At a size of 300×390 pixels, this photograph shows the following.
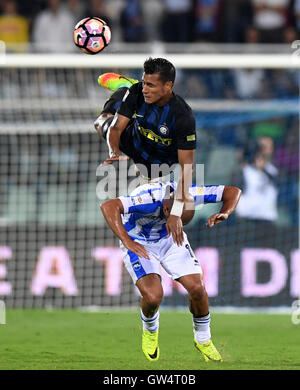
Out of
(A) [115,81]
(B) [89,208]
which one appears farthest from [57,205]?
(A) [115,81]

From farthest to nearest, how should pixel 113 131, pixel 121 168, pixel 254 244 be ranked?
1. pixel 254 244
2. pixel 121 168
3. pixel 113 131

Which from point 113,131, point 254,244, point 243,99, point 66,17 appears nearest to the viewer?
point 113,131

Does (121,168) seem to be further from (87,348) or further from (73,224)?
(87,348)

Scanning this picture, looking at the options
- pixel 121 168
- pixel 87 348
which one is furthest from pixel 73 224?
pixel 87 348

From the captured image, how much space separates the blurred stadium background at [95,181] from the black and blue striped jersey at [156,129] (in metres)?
3.76

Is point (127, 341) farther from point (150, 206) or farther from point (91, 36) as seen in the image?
point (91, 36)

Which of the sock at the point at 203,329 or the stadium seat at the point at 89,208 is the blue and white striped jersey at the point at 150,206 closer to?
the sock at the point at 203,329

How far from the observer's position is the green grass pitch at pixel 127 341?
829cm

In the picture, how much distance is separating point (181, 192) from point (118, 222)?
0.62 meters

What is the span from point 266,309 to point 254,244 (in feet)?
3.13

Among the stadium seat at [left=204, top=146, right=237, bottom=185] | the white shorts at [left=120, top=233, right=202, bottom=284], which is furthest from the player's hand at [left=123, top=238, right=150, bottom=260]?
the stadium seat at [left=204, top=146, right=237, bottom=185]

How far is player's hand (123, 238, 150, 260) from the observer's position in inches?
314

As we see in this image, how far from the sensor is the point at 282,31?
16875 millimetres

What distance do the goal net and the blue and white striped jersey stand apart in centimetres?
460
